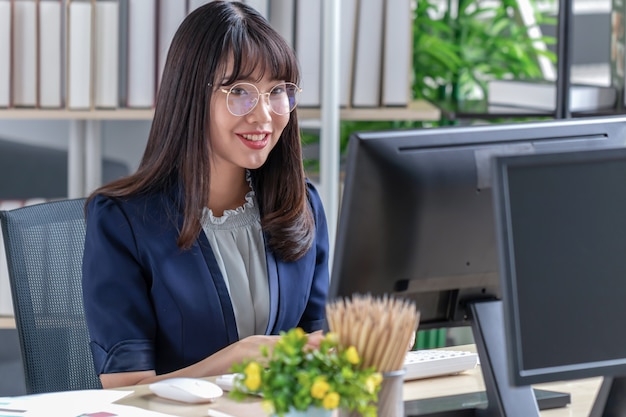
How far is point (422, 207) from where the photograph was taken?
125cm

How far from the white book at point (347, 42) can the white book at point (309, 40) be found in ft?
0.20

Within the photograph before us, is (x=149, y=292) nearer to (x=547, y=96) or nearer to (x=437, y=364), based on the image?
(x=437, y=364)

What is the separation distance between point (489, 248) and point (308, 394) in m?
0.39

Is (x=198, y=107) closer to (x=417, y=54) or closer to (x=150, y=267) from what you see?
(x=150, y=267)

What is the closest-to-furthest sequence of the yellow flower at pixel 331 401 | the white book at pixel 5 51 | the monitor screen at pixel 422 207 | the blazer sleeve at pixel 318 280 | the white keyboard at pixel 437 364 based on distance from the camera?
the yellow flower at pixel 331 401 → the monitor screen at pixel 422 207 → the white keyboard at pixel 437 364 → the blazer sleeve at pixel 318 280 → the white book at pixel 5 51

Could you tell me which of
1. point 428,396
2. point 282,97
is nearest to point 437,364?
point 428,396

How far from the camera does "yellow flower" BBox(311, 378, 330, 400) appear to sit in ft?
3.40

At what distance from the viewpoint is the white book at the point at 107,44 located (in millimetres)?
2582

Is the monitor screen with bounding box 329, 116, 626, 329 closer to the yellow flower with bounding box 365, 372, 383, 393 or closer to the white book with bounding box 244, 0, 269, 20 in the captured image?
the yellow flower with bounding box 365, 372, 383, 393

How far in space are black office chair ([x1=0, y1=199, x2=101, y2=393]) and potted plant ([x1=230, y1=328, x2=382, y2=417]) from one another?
2.64 feet

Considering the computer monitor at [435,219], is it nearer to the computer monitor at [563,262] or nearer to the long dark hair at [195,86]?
the computer monitor at [563,262]

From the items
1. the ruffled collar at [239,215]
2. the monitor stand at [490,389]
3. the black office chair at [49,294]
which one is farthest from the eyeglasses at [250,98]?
the monitor stand at [490,389]

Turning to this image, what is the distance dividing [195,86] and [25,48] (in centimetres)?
107

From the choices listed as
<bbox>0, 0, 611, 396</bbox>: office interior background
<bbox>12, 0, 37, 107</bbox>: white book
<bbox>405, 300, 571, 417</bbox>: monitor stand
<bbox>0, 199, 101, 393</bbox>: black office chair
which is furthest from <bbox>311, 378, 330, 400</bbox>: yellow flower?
<bbox>0, 0, 611, 396</bbox>: office interior background
